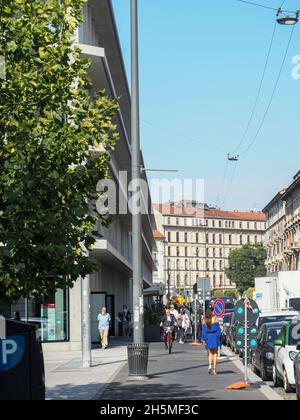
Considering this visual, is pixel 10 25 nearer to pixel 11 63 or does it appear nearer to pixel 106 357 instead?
pixel 11 63

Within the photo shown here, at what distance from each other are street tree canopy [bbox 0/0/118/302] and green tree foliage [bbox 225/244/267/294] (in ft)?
500

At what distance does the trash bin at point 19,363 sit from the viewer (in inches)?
446

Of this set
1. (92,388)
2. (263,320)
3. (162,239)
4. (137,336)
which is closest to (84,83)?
(92,388)

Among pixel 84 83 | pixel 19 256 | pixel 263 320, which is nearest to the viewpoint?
pixel 19 256

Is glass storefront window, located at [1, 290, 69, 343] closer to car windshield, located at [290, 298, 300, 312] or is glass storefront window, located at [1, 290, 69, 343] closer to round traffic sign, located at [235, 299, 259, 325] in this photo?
car windshield, located at [290, 298, 300, 312]

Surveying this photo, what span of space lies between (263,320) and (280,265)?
319ft

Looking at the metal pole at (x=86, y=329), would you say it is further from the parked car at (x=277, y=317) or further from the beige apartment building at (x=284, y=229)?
the beige apartment building at (x=284, y=229)

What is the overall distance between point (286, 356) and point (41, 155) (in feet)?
29.4

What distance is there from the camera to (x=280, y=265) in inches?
4993

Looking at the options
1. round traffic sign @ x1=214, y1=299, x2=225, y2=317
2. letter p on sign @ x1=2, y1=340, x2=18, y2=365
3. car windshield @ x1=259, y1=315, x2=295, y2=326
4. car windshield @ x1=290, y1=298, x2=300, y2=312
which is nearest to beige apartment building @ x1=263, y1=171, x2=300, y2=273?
car windshield @ x1=290, y1=298, x2=300, y2=312

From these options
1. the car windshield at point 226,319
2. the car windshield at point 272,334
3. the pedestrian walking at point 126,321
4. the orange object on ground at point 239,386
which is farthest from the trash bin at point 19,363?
the pedestrian walking at point 126,321

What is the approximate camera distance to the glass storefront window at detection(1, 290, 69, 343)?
126ft

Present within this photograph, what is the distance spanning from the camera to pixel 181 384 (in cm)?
2131

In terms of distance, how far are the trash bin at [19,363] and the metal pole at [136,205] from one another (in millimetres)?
10855
